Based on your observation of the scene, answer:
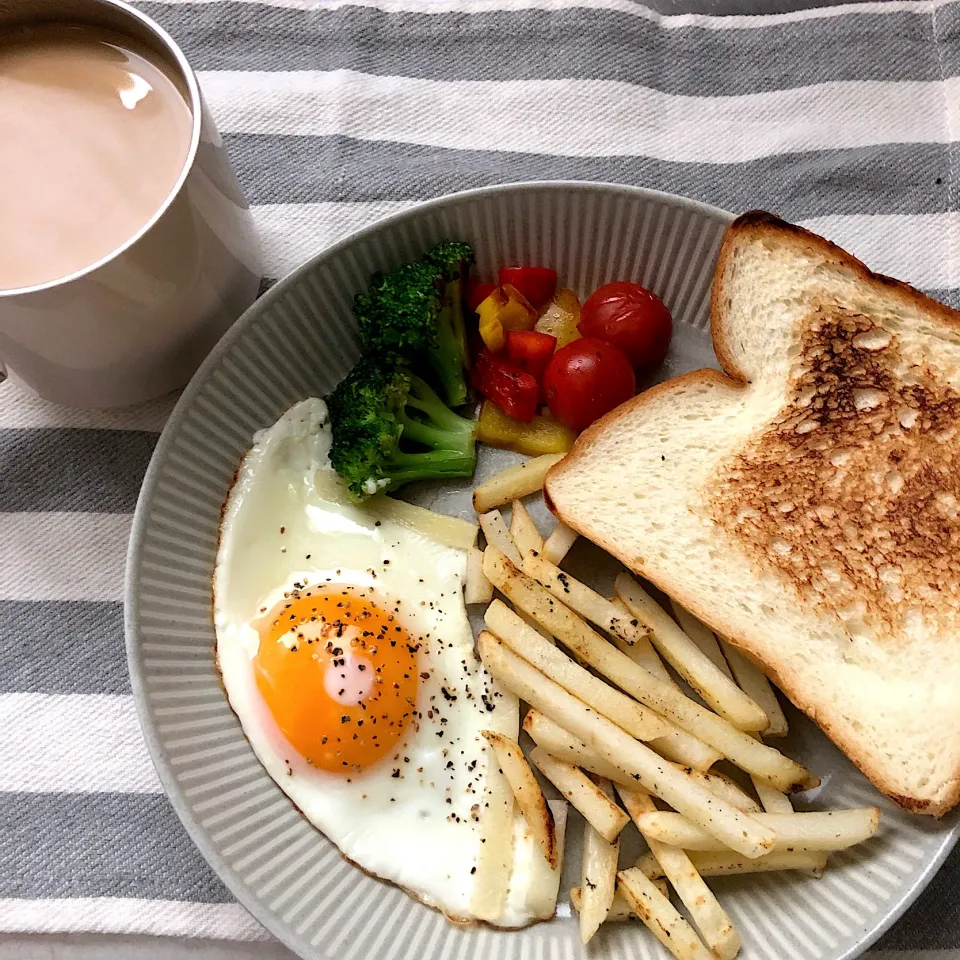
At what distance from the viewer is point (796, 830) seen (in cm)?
208

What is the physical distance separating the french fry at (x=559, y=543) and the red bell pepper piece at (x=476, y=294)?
71 centimetres

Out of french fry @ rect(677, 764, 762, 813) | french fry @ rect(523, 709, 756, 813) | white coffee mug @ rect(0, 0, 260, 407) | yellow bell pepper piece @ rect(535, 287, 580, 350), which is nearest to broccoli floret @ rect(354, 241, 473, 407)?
yellow bell pepper piece @ rect(535, 287, 580, 350)

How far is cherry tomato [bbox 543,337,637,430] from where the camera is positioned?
2459mm

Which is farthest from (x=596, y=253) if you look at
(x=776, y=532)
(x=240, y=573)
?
(x=240, y=573)

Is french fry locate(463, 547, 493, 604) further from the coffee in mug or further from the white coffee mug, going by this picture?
the coffee in mug

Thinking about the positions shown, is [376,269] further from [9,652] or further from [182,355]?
[9,652]

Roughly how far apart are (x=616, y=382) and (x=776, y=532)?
59 centimetres

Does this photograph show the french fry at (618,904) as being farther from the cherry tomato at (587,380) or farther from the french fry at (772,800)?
the cherry tomato at (587,380)

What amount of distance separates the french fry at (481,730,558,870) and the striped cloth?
3.78ft

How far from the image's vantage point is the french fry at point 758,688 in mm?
2277

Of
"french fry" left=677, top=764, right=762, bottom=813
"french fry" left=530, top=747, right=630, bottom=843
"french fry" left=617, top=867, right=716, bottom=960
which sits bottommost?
"french fry" left=617, top=867, right=716, bottom=960

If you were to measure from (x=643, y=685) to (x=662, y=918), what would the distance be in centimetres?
54

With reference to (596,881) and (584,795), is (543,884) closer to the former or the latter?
(596,881)

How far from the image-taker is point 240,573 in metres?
2.39
